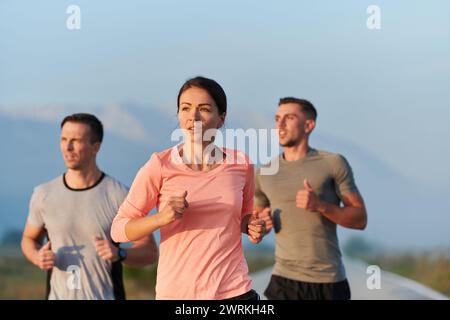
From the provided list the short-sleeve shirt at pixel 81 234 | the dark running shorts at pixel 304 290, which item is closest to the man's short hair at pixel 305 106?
the dark running shorts at pixel 304 290

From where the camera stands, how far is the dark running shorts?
581cm

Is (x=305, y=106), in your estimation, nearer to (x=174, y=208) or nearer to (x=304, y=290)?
(x=304, y=290)

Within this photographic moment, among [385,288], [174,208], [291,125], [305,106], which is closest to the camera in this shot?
[174,208]

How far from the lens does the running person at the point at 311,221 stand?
5.84 m

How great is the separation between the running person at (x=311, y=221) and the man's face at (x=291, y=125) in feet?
0.58

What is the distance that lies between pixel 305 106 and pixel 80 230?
71.7 inches

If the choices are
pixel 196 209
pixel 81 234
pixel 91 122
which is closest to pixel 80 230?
pixel 81 234

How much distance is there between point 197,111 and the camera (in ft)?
11.7

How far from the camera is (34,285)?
1270cm

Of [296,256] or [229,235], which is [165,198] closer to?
[229,235]

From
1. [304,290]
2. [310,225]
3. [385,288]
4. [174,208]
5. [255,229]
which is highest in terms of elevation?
[174,208]

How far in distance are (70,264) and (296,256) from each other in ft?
4.60
